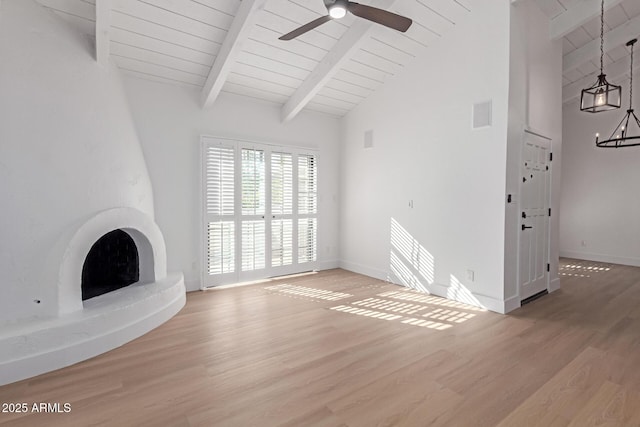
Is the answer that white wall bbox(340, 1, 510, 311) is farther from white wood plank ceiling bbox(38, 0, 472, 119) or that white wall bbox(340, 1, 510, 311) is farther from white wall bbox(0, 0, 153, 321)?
white wall bbox(0, 0, 153, 321)

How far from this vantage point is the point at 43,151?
2523mm

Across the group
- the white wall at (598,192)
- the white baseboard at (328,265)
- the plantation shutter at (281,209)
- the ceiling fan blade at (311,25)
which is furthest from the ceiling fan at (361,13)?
the white wall at (598,192)

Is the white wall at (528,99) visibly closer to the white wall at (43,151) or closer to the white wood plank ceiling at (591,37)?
the white wood plank ceiling at (591,37)

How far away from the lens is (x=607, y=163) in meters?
6.41

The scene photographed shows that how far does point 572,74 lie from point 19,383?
26.8ft

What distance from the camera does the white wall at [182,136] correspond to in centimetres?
409

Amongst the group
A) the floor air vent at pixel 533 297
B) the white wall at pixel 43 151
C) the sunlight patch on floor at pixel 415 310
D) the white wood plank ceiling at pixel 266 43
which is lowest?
the sunlight patch on floor at pixel 415 310

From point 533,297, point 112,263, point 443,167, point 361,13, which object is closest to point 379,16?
point 361,13

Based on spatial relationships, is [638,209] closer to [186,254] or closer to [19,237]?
[186,254]

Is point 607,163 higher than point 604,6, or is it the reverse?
point 604,6

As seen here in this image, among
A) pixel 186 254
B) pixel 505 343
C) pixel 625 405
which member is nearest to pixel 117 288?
pixel 186 254

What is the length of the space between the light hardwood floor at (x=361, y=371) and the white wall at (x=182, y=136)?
3.26ft

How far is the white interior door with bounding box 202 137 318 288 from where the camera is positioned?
14.9ft

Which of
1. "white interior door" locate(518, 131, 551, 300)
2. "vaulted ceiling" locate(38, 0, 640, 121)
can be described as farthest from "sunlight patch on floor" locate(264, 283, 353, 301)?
"vaulted ceiling" locate(38, 0, 640, 121)
